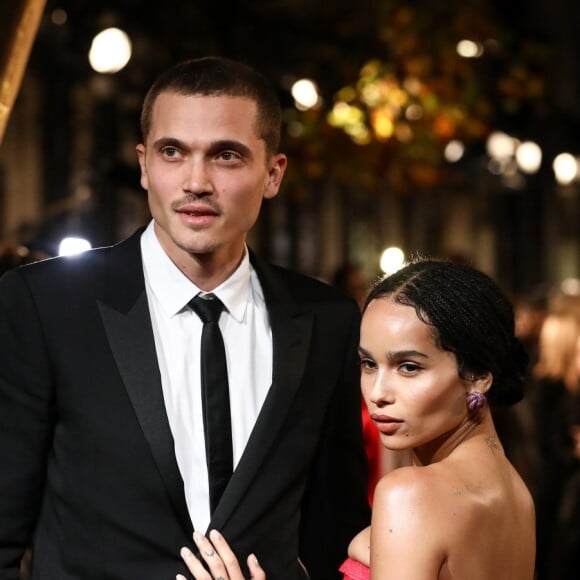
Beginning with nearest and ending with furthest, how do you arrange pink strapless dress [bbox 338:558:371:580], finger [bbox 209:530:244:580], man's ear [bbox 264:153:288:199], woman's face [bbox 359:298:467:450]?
woman's face [bbox 359:298:467:450] → pink strapless dress [bbox 338:558:371:580] → finger [bbox 209:530:244:580] → man's ear [bbox 264:153:288:199]

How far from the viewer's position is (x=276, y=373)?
11.1 feet

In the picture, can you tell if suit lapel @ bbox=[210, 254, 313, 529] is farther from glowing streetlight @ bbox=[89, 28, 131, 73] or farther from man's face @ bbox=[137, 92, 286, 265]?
glowing streetlight @ bbox=[89, 28, 131, 73]

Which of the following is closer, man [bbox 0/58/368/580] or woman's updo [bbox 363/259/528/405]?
woman's updo [bbox 363/259/528/405]

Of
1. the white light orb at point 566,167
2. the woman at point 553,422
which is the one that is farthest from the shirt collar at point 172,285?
the white light orb at point 566,167

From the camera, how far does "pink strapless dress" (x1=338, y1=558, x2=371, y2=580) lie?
9.55 feet

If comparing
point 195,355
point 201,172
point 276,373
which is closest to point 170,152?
point 201,172

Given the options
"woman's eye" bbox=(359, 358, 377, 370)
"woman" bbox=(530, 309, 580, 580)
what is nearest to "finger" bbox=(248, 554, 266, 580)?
"woman's eye" bbox=(359, 358, 377, 370)

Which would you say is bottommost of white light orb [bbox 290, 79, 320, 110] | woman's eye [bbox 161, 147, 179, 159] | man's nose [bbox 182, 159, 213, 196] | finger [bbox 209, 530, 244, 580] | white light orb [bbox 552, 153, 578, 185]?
finger [bbox 209, 530, 244, 580]

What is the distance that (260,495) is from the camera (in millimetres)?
3252

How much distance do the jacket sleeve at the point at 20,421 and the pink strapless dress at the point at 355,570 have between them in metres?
0.81

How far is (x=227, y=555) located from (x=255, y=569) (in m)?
0.11

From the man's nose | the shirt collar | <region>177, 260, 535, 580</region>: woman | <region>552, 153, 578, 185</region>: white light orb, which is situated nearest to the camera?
<region>177, 260, 535, 580</region>: woman

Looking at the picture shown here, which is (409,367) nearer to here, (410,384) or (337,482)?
(410,384)

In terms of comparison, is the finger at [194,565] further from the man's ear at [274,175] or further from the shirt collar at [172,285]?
the man's ear at [274,175]
